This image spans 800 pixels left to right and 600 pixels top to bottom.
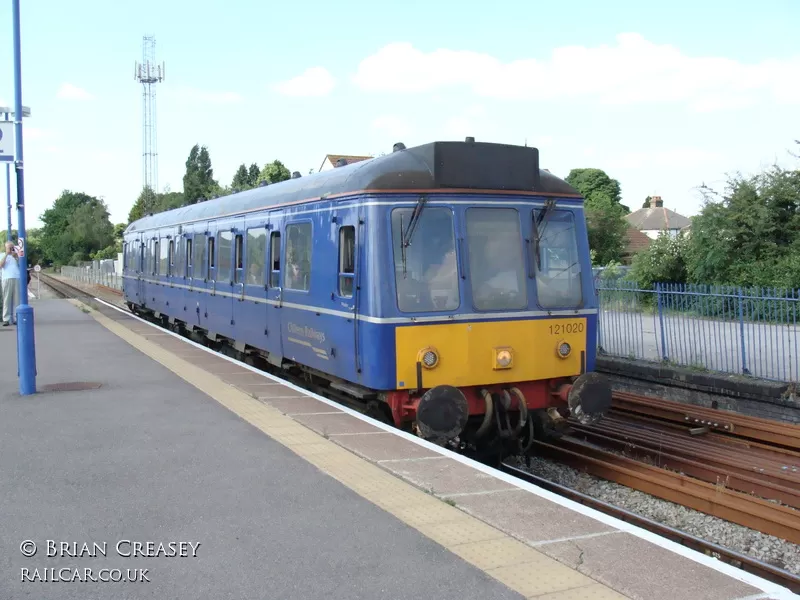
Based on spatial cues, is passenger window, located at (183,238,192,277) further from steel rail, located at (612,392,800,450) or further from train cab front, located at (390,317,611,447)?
train cab front, located at (390,317,611,447)

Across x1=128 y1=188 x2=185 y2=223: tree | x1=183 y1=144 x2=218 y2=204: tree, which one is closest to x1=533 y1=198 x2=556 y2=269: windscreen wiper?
x1=128 y1=188 x2=185 y2=223: tree

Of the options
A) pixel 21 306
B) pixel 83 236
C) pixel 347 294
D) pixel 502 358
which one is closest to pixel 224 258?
pixel 21 306

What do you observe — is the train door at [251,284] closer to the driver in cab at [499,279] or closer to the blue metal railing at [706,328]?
the driver in cab at [499,279]

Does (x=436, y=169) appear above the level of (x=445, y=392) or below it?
above

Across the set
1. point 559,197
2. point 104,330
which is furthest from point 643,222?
point 559,197

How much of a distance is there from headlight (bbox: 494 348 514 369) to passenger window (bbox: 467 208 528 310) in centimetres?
43

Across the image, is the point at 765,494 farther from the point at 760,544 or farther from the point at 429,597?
the point at 429,597

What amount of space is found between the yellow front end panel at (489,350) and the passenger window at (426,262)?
0.85 feet

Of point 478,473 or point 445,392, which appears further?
point 445,392

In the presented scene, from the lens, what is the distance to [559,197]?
8320 millimetres

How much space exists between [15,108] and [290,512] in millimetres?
6810

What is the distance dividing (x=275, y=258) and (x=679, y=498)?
571cm

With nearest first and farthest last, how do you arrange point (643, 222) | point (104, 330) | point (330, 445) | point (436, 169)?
point (330, 445), point (436, 169), point (104, 330), point (643, 222)

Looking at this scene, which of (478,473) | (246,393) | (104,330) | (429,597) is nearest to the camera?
(429,597)
